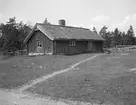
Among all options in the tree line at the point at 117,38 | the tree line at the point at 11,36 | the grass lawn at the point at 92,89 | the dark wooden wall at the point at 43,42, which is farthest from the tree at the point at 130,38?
the grass lawn at the point at 92,89

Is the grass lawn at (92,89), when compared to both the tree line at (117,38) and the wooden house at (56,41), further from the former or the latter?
the tree line at (117,38)

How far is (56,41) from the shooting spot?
94.7 feet

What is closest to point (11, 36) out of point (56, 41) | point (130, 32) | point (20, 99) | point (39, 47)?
point (39, 47)

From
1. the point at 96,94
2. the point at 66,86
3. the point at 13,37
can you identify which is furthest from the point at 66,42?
the point at 96,94

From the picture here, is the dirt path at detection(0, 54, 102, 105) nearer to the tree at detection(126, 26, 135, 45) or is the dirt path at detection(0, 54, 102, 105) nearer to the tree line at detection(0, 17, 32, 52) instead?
the tree line at detection(0, 17, 32, 52)

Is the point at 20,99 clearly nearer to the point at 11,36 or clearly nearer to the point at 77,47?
the point at 77,47

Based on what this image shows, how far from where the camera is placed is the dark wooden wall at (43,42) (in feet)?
96.8

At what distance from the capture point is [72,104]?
29.6 ft

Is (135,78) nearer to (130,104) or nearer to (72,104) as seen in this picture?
(130,104)

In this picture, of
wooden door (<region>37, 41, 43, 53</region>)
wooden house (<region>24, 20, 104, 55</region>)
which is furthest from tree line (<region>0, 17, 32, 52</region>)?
wooden door (<region>37, 41, 43, 53</region>)

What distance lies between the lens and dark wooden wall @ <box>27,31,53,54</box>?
29.5 m

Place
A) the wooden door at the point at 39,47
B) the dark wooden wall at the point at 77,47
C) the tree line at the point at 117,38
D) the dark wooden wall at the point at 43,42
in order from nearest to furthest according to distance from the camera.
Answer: the dark wooden wall at the point at 77,47 < the dark wooden wall at the point at 43,42 < the wooden door at the point at 39,47 < the tree line at the point at 117,38

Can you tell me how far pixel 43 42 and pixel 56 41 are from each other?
8.84 feet

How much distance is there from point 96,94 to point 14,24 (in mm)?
34143
